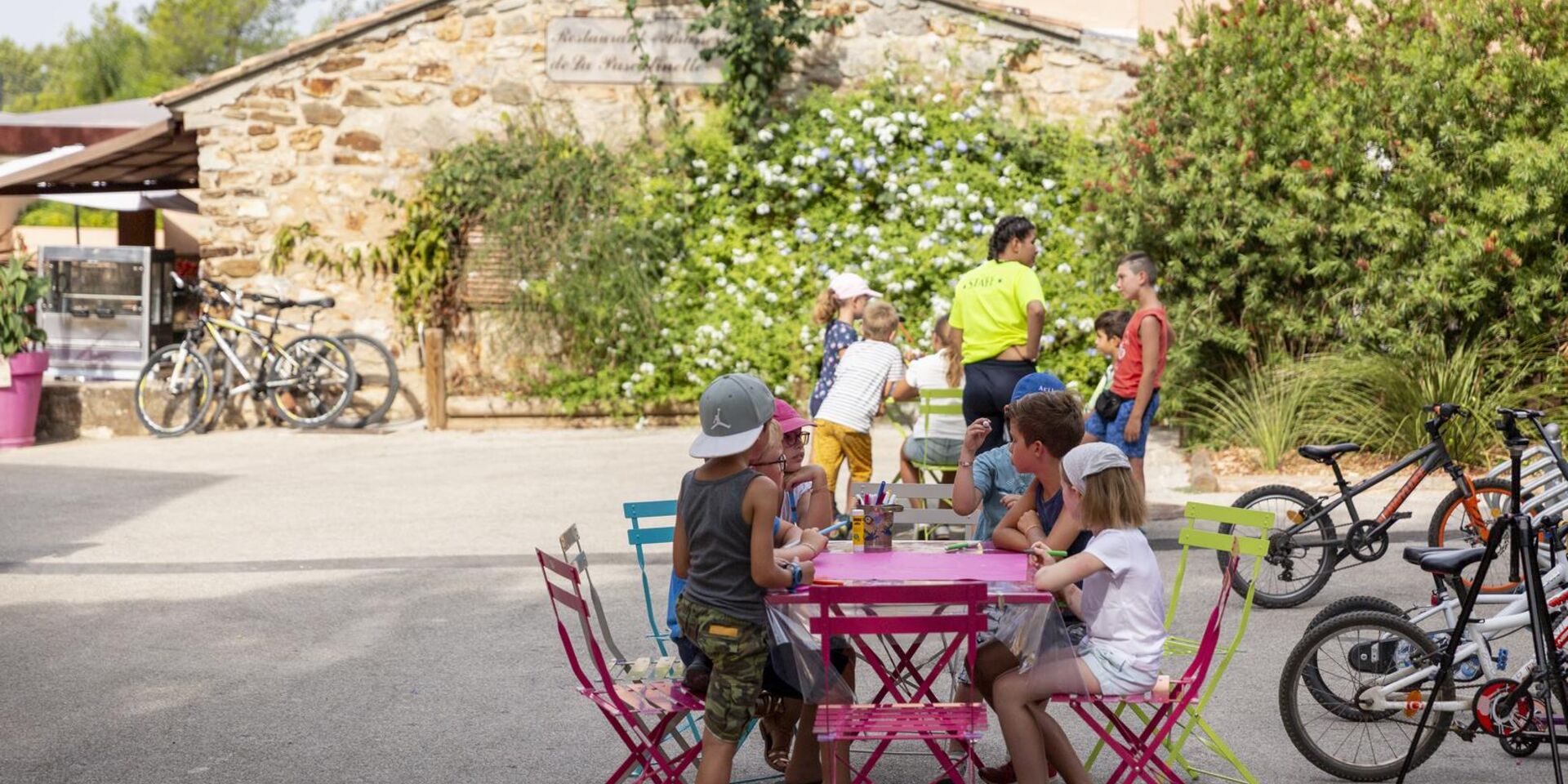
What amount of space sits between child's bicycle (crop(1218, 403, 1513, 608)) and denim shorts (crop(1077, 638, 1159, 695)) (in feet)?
9.04

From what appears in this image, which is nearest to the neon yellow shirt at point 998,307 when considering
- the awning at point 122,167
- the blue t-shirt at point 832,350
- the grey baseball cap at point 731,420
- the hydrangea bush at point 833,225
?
the blue t-shirt at point 832,350

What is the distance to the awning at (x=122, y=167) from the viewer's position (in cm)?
1559

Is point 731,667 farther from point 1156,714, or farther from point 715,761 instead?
point 1156,714

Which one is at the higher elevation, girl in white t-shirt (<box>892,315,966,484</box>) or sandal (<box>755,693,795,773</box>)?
girl in white t-shirt (<box>892,315,966,484</box>)

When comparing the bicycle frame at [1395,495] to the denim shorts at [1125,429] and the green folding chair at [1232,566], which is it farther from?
the green folding chair at [1232,566]

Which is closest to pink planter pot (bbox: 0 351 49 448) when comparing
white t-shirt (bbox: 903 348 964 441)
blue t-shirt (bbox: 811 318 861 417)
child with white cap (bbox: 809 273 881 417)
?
child with white cap (bbox: 809 273 881 417)

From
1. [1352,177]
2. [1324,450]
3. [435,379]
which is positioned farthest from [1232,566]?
[435,379]

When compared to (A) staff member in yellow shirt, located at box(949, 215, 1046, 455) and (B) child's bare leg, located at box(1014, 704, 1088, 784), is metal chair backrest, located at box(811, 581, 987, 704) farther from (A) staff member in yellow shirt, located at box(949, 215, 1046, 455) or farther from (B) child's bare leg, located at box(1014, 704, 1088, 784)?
(A) staff member in yellow shirt, located at box(949, 215, 1046, 455)

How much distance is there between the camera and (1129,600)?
14.9 feet

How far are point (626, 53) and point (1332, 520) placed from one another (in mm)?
9584

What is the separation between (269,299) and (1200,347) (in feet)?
27.0

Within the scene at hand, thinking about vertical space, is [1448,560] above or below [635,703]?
above

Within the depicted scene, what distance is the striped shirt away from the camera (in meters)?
8.43

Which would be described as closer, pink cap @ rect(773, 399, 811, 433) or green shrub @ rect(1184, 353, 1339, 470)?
pink cap @ rect(773, 399, 811, 433)
